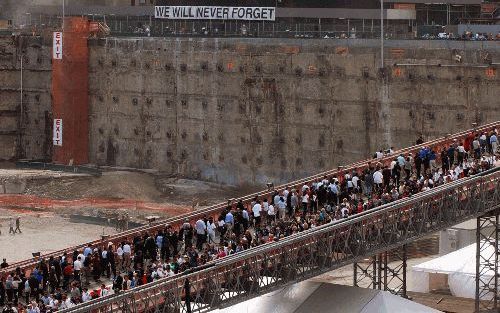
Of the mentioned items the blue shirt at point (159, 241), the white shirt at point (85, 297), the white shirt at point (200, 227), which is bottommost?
the white shirt at point (85, 297)

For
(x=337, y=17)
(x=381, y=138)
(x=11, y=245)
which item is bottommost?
(x=11, y=245)

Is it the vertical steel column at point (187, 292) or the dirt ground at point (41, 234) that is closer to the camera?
the vertical steel column at point (187, 292)

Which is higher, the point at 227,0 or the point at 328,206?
the point at 227,0

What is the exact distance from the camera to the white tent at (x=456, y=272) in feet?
183

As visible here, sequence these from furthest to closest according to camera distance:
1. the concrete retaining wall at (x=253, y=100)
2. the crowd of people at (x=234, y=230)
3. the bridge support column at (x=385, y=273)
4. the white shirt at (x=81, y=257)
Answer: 1. the concrete retaining wall at (x=253, y=100)
2. the bridge support column at (x=385, y=273)
3. the white shirt at (x=81, y=257)
4. the crowd of people at (x=234, y=230)

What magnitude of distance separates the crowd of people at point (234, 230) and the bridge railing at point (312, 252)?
1243mm

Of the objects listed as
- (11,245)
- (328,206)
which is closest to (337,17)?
(11,245)

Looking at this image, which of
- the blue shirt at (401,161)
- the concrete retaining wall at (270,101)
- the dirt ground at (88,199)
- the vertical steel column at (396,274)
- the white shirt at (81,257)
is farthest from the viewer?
the dirt ground at (88,199)

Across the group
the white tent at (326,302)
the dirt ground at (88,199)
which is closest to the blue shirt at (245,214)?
the white tent at (326,302)

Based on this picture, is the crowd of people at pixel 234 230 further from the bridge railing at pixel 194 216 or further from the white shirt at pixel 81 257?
the bridge railing at pixel 194 216

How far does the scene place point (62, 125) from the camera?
10031 cm

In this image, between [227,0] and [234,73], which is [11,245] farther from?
[227,0]

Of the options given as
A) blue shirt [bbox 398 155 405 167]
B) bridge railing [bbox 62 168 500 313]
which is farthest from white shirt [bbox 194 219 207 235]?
blue shirt [bbox 398 155 405 167]

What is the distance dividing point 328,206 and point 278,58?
121 feet
